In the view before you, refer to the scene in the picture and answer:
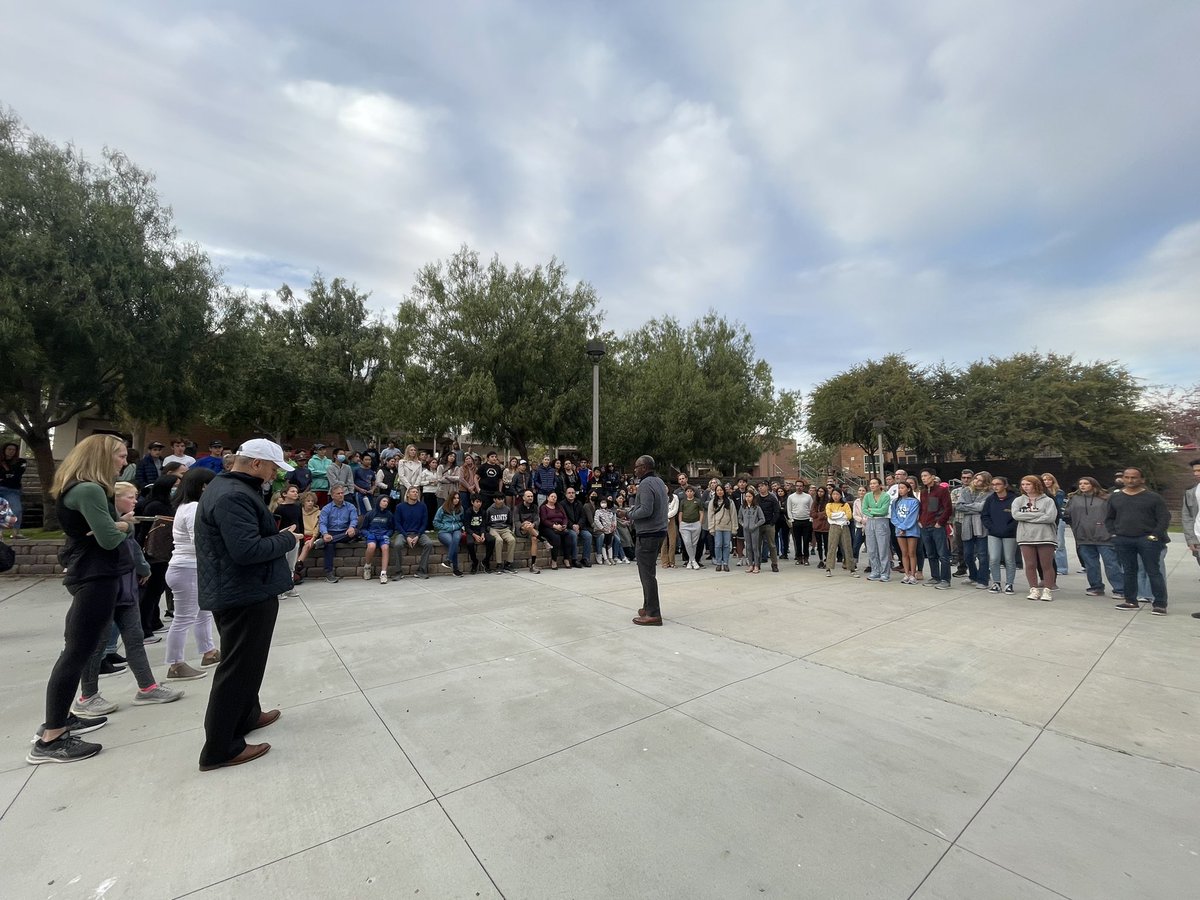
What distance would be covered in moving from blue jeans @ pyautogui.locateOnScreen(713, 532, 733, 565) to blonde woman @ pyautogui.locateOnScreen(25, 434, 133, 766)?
869cm

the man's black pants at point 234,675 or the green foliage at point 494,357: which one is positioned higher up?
the green foliage at point 494,357

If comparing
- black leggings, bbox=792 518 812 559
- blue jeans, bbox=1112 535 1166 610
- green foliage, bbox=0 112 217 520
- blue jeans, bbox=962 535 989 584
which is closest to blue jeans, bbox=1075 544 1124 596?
blue jeans, bbox=1112 535 1166 610

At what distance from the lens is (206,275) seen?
1408cm

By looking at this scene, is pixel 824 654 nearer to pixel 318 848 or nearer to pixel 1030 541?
pixel 318 848

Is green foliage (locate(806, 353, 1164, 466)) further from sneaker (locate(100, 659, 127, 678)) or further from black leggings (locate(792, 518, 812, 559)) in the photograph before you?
sneaker (locate(100, 659, 127, 678))

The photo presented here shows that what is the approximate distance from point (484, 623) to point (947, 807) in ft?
14.4

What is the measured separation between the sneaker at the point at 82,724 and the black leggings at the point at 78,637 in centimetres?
5

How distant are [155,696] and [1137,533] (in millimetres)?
10342

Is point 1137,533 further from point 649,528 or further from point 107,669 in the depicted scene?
point 107,669

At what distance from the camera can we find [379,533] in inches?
340

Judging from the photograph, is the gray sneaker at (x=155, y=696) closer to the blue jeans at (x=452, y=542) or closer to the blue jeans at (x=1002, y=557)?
the blue jeans at (x=452, y=542)

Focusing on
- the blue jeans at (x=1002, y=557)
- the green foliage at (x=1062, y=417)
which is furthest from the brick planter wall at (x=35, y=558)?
the green foliage at (x=1062, y=417)

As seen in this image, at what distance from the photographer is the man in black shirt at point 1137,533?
6316 millimetres

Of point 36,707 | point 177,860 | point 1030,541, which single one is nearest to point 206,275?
point 36,707
